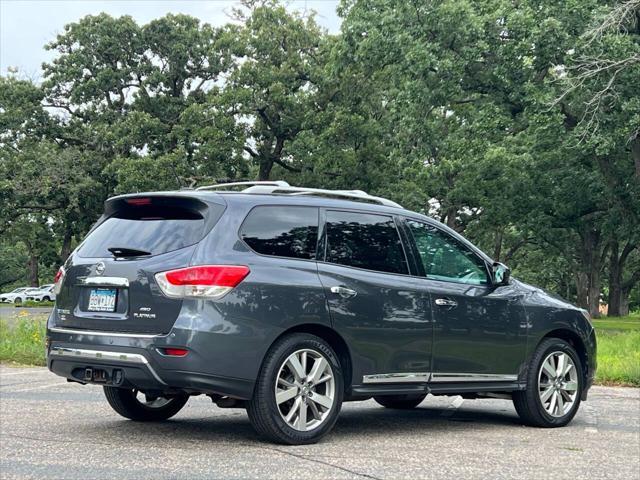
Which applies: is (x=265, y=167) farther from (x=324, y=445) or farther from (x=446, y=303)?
(x=324, y=445)

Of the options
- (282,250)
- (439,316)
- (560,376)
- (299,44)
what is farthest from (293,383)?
(299,44)

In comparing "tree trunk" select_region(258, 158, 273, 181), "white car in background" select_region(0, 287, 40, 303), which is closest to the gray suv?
"tree trunk" select_region(258, 158, 273, 181)

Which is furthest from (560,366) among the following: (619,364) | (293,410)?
(619,364)

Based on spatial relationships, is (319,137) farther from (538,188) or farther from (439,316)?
(439,316)

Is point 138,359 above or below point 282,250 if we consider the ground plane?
below

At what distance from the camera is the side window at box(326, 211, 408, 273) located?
7.32 m

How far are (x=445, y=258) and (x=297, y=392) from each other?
1.99 m

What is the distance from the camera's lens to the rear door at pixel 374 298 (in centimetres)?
708

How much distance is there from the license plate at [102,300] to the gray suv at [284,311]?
1 cm

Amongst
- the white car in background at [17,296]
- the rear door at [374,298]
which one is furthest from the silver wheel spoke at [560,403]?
the white car in background at [17,296]

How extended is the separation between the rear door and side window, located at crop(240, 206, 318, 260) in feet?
0.39

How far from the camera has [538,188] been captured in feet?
120

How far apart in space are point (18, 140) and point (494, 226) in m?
22.4

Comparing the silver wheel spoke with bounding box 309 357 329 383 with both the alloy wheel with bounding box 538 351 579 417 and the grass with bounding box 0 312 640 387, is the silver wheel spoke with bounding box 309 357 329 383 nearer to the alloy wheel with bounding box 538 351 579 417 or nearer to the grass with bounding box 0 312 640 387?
the alloy wheel with bounding box 538 351 579 417
